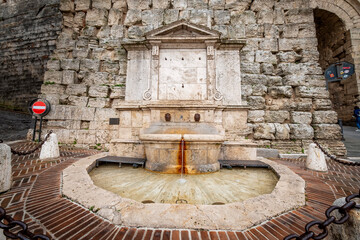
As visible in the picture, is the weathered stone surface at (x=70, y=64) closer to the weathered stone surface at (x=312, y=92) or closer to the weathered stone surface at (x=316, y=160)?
the weathered stone surface at (x=316, y=160)

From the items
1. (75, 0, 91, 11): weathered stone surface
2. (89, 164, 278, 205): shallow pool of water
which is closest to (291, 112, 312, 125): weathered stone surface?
(89, 164, 278, 205): shallow pool of water

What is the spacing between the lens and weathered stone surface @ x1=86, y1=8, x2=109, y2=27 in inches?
267

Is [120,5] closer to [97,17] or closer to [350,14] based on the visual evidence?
[97,17]

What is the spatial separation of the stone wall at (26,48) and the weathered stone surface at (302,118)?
1908cm

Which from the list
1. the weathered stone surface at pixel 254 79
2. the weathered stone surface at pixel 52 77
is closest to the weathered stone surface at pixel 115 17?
the weathered stone surface at pixel 52 77

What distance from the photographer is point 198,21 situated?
646 centimetres

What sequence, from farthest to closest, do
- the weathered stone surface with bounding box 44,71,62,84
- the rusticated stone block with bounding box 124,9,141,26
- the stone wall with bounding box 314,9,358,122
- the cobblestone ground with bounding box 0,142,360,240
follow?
the stone wall with bounding box 314,9,358,122, the rusticated stone block with bounding box 124,9,141,26, the weathered stone surface with bounding box 44,71,62,84, the cobblestone ground with bounding box 0,142,360,240

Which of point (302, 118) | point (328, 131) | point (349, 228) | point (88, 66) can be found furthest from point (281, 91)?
point (88, 66)

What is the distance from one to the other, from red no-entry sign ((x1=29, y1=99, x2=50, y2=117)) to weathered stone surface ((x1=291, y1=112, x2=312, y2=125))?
9.94 m

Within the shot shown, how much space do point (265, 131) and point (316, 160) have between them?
2.30m

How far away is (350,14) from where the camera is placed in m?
7.13

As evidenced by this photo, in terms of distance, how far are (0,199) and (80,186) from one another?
893 mm

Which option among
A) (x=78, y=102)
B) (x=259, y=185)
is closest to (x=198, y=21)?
(x=78, y=102)

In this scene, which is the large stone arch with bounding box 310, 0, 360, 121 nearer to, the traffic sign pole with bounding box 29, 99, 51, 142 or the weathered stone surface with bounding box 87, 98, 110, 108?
the weathered stone surface with bounding box 87, 98, 110, 108
